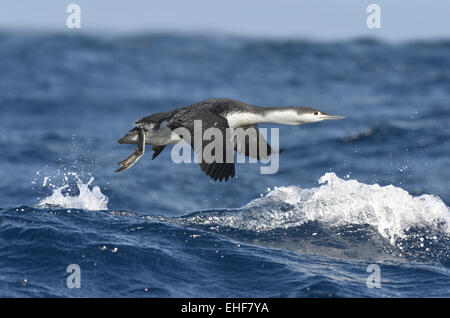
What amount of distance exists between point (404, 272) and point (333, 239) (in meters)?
1.38

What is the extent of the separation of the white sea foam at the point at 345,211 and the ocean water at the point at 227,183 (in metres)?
Answer: 0.03

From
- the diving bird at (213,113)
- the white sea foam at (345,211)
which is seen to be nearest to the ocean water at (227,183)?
the white sea foam at (345,211)

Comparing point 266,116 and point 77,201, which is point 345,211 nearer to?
point 266,116

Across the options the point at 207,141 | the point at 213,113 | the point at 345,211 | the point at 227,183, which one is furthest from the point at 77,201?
the point at 227,183

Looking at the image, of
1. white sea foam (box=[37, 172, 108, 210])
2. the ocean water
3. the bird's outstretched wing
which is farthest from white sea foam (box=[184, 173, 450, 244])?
the bird's outstretched wing

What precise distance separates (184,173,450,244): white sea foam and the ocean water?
0.09 feet

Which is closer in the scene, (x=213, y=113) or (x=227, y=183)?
(x=213, y=113)

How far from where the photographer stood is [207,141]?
7.85 m

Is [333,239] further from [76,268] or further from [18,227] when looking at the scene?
[18,227]

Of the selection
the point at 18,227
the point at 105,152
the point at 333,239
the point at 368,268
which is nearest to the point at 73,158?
the point at 105,152

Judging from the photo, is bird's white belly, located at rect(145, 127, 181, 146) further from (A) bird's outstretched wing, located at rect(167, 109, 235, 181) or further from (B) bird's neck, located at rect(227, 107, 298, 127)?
(B) bird's neck, located at rect(227, 107, 298, 127)

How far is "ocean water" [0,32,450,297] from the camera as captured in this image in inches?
306

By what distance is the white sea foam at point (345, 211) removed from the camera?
9.57m

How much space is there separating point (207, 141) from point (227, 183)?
688cm
